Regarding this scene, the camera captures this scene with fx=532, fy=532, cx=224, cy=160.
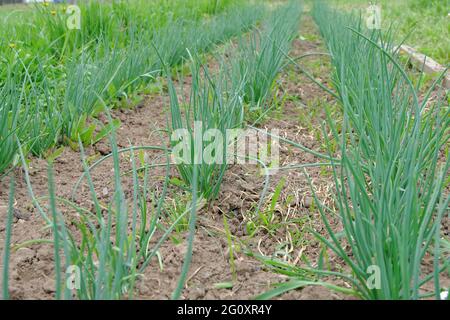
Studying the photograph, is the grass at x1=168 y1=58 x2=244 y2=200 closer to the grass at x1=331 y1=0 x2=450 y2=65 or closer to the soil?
the soil

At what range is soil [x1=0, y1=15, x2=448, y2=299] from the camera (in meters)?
1.17

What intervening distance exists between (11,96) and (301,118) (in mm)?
1256

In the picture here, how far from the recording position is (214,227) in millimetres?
1439

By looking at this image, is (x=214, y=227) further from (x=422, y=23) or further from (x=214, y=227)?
(x=422, y=23)

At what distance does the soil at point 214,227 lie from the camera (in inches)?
45.9

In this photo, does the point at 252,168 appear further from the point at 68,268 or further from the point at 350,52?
the point at 68,268

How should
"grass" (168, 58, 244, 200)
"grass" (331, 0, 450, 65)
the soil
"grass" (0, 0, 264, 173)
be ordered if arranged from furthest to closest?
"grass" (331, 0, 450, 65) → "grass" (0, 0, 264, 173) → "grass" (168, 58, 244, 200) → the soil

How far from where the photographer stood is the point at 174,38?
2791mm

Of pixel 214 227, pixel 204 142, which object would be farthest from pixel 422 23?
pixel 214 227

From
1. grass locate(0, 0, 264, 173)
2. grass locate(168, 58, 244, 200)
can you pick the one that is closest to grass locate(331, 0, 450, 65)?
grass locate(0, 0, 264, 173)

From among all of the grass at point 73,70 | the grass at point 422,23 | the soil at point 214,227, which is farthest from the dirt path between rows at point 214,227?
the grass at point 422,23

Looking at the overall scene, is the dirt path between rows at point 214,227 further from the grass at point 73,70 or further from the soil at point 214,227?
the grass at point 73,70

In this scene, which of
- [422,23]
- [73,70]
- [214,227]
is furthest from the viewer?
[422,23]
